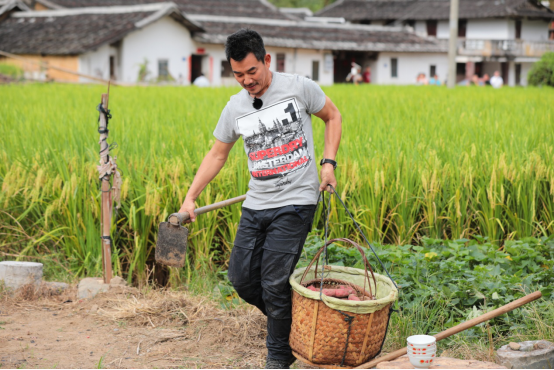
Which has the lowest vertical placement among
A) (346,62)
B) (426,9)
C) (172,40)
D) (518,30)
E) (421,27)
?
(346,62)

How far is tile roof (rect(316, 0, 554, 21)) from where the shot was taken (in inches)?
1093

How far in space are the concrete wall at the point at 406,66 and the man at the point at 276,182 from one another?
85.9ft

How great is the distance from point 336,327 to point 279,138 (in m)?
0.73

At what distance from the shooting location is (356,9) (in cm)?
3425

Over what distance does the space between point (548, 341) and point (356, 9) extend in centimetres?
3371

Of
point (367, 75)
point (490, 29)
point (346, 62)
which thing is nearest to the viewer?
point (367, 75)

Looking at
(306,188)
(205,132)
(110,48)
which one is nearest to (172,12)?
(110,48)

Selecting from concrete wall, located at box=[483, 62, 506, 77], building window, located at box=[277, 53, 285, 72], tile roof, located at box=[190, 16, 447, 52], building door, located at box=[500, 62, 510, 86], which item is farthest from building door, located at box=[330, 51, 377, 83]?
building door, located at box=[500, 62, 510, 86]

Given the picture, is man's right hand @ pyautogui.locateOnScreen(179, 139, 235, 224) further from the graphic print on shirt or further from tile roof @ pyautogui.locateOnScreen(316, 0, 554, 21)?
tile roof @ pyautogui.locateOnScreen(316, 0, 554, 21)

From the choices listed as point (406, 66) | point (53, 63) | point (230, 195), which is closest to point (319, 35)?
point (406, 66)

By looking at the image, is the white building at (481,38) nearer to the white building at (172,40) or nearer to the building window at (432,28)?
the building window at (432,28)

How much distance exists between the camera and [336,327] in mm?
2168

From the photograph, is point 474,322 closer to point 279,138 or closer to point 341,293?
point 341,293

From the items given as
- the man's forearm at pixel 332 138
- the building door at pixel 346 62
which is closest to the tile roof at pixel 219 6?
the building door at pixel 346 62
